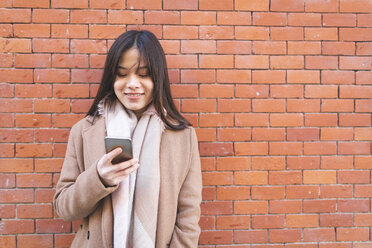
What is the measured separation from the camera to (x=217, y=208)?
7.38 feet

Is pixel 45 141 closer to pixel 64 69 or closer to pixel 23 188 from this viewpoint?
pixel 23 188

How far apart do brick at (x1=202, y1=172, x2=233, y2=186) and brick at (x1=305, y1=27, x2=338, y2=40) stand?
1.27 meters

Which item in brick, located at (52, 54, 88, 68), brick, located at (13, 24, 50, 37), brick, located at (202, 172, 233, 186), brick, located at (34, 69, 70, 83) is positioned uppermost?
brick, located at (13, 24, 50, 37)

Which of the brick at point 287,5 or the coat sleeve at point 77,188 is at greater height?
the brick at point 287,5

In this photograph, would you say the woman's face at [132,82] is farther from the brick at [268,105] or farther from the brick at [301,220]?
the brick at [301,220]

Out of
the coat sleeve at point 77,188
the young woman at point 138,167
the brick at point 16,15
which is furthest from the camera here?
the brick at point 16,15

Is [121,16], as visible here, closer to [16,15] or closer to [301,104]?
[16,15]

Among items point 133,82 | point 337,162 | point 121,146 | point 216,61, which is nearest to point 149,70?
point 133,82

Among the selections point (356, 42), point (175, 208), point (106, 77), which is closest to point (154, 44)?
point (106, 77)

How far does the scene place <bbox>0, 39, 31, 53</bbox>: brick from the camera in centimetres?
213

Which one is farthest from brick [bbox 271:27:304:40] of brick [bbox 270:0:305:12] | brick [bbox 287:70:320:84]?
brick [bbox 287:70:320:84]

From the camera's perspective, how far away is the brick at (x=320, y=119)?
2.27 meters

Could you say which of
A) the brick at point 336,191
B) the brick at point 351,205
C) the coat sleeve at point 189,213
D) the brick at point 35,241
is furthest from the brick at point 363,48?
the brick at point 35,241

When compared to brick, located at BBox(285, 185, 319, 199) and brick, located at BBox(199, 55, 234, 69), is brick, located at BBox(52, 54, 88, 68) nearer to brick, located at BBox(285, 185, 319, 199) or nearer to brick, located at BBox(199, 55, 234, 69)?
brick, located at BBox(199, 55, 234, 69)
